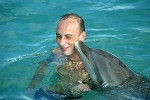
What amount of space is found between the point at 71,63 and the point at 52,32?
139 inches

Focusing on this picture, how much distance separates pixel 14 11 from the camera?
37.5 feet

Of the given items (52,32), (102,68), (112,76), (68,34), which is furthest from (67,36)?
(52,32)

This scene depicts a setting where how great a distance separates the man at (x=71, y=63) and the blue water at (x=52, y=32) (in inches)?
40.5

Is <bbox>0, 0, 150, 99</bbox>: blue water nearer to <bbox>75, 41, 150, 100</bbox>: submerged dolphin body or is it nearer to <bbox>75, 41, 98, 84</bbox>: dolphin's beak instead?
<bbox>75, 41, 150, 100</bbox>: submerged dolphin body

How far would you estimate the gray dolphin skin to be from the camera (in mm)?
5348

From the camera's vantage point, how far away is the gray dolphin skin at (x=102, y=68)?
211 inches

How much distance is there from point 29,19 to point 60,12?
113 cm

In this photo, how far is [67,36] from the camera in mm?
6027

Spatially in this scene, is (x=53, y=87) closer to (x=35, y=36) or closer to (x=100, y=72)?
(x=100, y=72)

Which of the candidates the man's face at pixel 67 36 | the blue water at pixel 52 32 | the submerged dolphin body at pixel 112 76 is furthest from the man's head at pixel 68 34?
the blue water at pixel 52 32

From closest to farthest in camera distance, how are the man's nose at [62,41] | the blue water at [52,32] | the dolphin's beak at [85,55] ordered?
the dolphin's beak at [85,55]
the man's nose at [62,41]
the blue water at [52,32]

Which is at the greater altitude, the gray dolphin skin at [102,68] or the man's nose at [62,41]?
the man's nose at [62,41]

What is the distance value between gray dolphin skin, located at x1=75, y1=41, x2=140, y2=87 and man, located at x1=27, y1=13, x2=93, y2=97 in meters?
0.40

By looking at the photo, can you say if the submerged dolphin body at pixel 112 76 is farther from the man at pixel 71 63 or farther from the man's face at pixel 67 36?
the man's face at pixel 67 36
